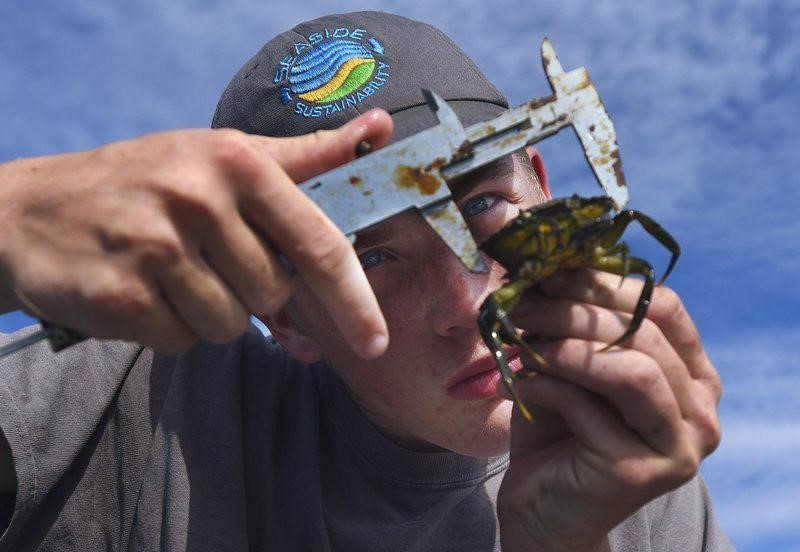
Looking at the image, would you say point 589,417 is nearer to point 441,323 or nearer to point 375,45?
point 441,323

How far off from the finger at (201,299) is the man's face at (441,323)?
3.42 ft

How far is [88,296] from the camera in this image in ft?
5.99

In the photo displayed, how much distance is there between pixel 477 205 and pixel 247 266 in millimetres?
1303

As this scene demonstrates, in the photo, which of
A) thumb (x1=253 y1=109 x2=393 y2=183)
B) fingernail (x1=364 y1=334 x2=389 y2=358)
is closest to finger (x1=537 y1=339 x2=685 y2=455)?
fingernail (x1=364 y1=334 x2=389 y2=358)

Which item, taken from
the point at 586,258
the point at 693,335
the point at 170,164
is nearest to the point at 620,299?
the point at 586,258

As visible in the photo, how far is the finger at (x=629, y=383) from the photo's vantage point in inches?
86.8

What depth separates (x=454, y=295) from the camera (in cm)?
291

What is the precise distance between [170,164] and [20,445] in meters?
1.93

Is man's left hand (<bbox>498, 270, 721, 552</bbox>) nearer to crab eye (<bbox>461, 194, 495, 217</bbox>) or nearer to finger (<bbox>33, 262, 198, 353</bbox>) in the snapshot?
crab eye (<bbox>461, 194, 495, 217</bbox>)

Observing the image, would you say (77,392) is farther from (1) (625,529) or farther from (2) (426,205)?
(1) (625,529)

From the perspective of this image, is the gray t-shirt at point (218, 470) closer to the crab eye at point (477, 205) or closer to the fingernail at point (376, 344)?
the crab eye at point (477, 205)

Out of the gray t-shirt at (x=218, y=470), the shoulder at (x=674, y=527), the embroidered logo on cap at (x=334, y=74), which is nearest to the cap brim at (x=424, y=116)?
the embroidered logo on cap at (x=334, y=74)

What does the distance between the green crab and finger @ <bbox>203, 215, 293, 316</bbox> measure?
60 centimetres

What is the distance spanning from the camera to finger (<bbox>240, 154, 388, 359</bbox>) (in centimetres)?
187
